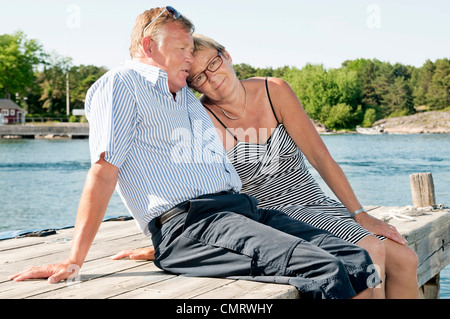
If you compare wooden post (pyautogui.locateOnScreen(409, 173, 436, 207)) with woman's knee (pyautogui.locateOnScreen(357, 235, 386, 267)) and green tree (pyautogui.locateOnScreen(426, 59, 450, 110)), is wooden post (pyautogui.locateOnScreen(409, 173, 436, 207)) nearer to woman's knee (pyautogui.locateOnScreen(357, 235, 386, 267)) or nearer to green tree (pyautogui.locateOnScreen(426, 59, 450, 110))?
woman's knee (pyautogui.locateOnScreen(357, 235, 386, 267))

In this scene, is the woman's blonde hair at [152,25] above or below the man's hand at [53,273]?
above

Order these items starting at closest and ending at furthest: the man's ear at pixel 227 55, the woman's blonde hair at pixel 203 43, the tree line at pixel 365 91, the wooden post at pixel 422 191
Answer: the woman's blonde hair at pixel 203 43
the man's ear at pixel 227 55
the wooden post at pixel 422 191
the tree line at pixel 365 91

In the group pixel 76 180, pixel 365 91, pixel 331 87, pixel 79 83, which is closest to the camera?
pixel 76 180

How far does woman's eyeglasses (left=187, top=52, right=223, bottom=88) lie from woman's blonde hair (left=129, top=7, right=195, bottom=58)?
315 millimetres

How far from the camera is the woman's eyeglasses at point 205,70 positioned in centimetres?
326

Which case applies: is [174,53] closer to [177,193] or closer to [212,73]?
[212,73]

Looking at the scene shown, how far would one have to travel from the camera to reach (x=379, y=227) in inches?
123

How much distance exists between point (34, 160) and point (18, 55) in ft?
130

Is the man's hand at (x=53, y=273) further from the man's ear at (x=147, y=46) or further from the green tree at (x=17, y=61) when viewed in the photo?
the green tree at (x=17, y=61)

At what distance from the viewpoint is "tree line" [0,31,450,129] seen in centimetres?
6944

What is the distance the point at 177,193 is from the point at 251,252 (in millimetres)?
444

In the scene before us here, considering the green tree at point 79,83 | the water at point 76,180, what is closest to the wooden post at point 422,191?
the water at point 76,180

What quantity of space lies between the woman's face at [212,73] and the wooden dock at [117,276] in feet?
3.38

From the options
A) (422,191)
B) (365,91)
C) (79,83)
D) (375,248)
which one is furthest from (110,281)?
(79,83)
